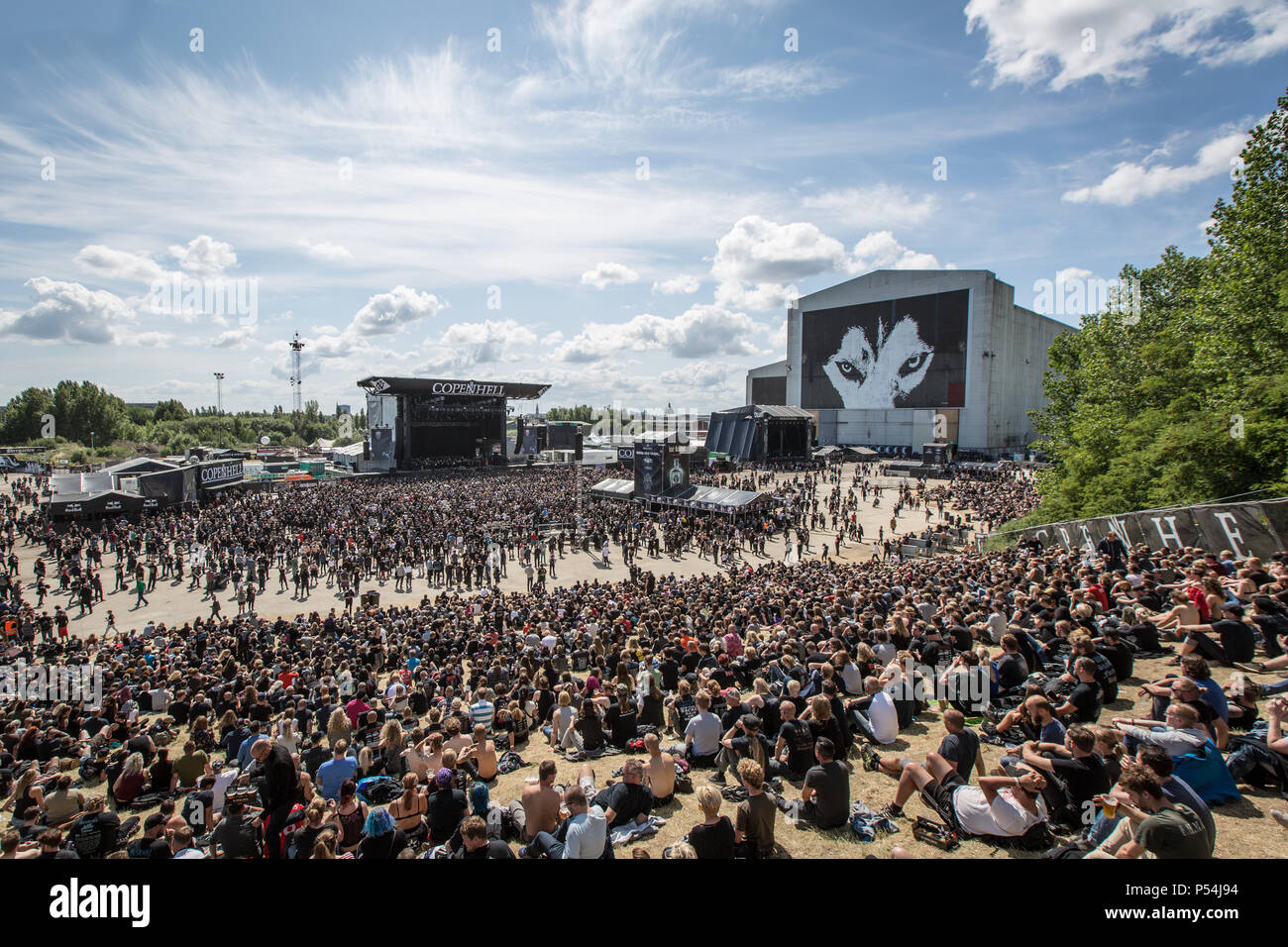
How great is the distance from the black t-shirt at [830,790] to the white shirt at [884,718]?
1831mm

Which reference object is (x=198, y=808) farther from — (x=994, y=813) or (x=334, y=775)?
(x=994, y=813)

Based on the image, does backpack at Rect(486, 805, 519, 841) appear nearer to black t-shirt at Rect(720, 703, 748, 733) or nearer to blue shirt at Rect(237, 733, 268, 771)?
black t-shirt at Rect(720, 703, 748, 733)

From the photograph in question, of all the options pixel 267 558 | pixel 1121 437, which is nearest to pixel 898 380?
pixel 1121 437

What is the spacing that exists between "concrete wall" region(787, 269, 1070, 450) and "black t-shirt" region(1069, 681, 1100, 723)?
2937 inches

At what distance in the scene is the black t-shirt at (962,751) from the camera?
520 cm

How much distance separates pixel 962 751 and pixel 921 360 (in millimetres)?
78907

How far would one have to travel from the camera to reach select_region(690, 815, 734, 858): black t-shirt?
413 centimetres

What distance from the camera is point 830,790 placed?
507 centimetres

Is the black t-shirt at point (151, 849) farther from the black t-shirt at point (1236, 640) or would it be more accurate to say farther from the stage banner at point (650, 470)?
the stage banner at point (650, 470)

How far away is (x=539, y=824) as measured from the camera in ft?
16.4

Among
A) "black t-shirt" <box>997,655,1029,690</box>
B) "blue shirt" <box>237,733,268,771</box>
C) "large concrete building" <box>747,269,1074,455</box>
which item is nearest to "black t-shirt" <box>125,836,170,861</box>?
"blue shirt" <box>237,733,268,771</box>

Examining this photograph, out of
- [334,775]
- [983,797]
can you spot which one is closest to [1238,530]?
[983,797]

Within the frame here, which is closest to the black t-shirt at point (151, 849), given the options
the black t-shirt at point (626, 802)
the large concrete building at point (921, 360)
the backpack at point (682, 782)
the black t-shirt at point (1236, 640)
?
the black t-shirt at point (626, 802)
